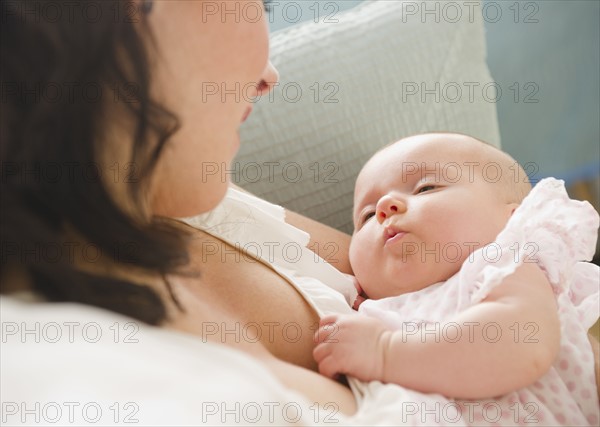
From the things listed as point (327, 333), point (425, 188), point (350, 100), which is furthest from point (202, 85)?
point (350, 100)

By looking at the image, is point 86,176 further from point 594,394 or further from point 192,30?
point 594,394

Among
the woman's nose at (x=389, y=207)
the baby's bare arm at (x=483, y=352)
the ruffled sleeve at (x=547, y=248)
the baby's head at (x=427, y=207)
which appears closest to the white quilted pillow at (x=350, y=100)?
the baby's head at (x=427, y=207)

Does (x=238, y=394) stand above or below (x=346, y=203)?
above

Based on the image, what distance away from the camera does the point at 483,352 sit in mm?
723

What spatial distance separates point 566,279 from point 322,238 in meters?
0.37

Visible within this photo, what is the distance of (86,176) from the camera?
59cm

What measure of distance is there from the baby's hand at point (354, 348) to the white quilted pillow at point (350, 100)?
0.49 metres

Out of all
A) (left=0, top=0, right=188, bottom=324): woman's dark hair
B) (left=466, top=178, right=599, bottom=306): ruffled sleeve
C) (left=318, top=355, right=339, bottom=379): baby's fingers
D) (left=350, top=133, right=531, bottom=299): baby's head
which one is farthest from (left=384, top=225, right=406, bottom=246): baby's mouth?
(left=0, top=0, right=188, bottom=324): woman's dark hair

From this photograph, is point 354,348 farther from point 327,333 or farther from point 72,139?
point 72,139

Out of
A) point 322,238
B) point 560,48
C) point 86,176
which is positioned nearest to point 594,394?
point 322,238

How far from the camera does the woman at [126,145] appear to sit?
1.84ft

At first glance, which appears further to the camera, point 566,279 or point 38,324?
point 566,279

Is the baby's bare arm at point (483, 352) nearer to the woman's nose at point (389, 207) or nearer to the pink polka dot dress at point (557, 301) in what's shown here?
the pink polka dot dress at point (557, 301)

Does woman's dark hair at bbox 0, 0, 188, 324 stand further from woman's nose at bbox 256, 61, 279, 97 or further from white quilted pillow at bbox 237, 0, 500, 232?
white quilted pillow at bbox 237, 0, 500, 232
